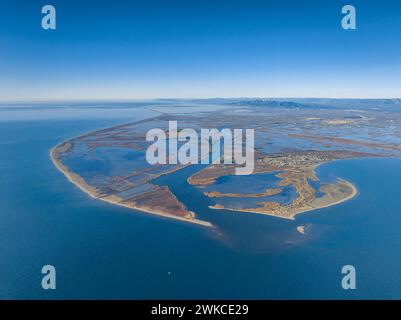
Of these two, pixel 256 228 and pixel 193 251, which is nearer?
pixel 193 251

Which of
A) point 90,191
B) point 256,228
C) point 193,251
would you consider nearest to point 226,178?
point 256,228

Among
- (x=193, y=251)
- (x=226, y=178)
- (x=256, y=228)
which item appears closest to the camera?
(x=193, y=251)

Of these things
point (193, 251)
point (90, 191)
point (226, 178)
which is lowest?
point (193, 251)

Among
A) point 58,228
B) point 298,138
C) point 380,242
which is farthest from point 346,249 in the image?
point 298,138

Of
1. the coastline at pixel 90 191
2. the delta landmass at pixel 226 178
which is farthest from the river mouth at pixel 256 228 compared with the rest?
the coastline at pixel 90 191

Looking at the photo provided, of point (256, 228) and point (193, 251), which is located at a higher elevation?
point (256, 228)

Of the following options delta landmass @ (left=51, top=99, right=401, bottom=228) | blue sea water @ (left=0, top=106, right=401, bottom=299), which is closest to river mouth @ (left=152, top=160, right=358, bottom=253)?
blue sea water @ (left=0, top=106, right=401, bottom=299)

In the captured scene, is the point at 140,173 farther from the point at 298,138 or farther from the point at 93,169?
the point at 298,138

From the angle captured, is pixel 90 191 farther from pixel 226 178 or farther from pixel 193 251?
pixel 193 251

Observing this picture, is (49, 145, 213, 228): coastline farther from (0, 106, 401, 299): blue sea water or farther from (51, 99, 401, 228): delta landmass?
(0, 106, 401, 299): blue sea water
